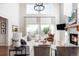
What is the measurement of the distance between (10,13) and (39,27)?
0.39 metres

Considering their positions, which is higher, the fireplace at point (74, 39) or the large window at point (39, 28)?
the large window at point (39, 28)

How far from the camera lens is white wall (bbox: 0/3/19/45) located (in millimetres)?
1741

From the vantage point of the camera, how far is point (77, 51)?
1.75 metres

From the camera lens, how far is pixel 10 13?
5.80ft

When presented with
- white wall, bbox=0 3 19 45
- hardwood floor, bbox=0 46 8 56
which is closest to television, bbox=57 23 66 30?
white wall, bbox=0 3 19 45

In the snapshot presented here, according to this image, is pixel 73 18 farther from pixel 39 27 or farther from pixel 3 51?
pixel 3 51

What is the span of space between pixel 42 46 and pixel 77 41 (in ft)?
1.42

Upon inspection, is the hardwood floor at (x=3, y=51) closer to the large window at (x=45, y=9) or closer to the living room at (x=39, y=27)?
the living room at (x=39, y=27)

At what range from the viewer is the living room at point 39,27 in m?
1.75

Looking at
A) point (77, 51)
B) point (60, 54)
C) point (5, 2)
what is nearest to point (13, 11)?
point (5, 2)

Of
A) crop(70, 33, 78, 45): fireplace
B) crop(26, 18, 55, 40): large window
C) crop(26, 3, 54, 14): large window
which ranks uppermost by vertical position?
crop(26, 3, 54, 14): large window

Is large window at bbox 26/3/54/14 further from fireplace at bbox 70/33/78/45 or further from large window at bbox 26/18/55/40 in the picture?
fireplace at bbox 70/33/78/45

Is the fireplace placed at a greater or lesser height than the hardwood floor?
greater

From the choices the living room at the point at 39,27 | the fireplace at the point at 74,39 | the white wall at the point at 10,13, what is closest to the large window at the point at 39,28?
the living room at the point at 39,27
